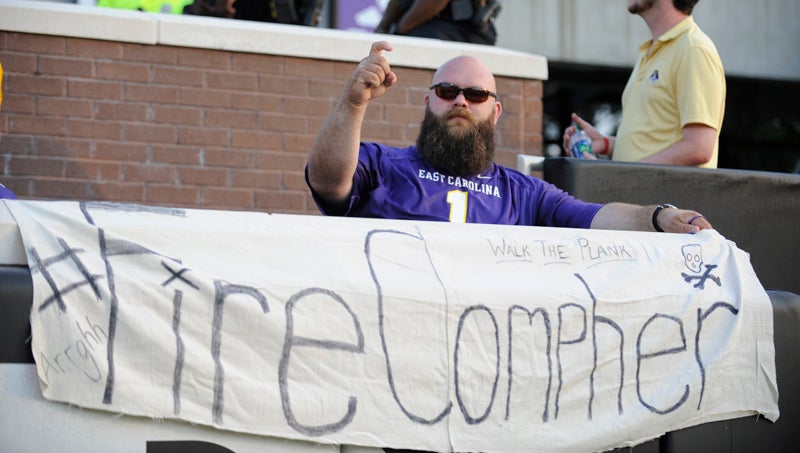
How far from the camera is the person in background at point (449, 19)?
6402mm

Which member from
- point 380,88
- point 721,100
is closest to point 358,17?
point 721,100

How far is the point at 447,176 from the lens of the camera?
4.23 m

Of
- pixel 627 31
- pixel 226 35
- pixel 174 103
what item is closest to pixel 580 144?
pixel 226 35

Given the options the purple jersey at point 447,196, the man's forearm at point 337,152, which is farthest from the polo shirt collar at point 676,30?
the man's forearm at point 337,152

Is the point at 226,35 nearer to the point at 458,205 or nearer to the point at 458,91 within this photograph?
the point at 458,91

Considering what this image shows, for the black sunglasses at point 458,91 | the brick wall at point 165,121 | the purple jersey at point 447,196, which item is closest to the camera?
the purple jersey at point 447,196

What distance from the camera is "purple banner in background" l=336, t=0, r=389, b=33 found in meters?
8.46

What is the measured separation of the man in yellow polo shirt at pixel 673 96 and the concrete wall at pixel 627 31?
5.19 m

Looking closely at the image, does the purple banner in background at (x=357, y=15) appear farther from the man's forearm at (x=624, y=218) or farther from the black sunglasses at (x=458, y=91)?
the man's forearm at (x=624, y=218)

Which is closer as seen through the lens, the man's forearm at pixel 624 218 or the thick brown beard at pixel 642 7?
the man's forearm at pixel 624 218

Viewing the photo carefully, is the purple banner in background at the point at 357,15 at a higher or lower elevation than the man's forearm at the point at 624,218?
higher

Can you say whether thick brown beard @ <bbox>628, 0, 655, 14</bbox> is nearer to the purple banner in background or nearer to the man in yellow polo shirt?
the man in yellow polo shirt

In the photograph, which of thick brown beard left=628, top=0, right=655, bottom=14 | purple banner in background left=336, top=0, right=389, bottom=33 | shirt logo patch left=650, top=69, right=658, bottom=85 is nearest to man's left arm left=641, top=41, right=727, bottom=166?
shirt logo patch left=650, top=69, right=658, bottom=85

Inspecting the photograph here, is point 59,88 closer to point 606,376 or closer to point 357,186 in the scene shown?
point 357,186
